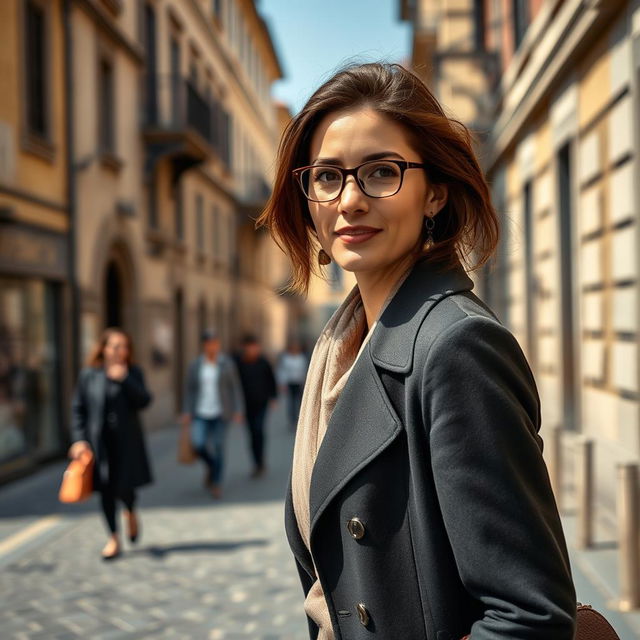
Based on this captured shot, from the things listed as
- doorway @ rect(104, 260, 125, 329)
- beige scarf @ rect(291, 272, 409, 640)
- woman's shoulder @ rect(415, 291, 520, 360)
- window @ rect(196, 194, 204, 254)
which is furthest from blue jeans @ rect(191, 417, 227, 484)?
window @ rect(196, 194, 204, 254)

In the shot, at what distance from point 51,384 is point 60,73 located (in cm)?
462

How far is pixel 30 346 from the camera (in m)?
11.2

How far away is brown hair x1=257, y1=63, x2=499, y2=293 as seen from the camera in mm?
1580

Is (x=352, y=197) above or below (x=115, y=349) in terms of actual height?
above

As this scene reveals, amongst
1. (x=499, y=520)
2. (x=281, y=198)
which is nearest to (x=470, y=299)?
(x=499, y=520)

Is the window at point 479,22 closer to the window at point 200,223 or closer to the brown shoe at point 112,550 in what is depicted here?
the window at point 200,223

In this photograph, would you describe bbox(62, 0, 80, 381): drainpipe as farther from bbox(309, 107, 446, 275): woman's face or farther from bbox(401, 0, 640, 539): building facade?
bbox(309, 107, 446, 275): woman's face

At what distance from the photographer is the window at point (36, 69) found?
1141 cm

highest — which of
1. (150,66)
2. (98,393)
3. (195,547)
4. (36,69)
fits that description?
(150,66)

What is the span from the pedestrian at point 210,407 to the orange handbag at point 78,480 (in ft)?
9.08

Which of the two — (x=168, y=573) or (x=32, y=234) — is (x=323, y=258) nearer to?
(x=168, y=573)

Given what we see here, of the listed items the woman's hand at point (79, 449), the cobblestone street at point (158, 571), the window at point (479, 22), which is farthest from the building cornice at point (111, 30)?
the woman's hand at point (79, 449)

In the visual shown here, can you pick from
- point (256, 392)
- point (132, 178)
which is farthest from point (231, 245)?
point (256, 392)

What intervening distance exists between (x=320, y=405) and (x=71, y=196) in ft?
38.1
